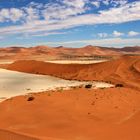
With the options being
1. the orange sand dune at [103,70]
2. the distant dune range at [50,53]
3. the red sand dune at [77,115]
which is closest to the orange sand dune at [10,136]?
the red sand dune at [77,115]

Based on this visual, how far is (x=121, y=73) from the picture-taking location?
25031 mm

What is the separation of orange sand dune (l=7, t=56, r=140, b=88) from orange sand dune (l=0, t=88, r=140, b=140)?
7.65m

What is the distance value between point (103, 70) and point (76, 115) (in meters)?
15.2

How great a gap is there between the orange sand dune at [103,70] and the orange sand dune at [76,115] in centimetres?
765

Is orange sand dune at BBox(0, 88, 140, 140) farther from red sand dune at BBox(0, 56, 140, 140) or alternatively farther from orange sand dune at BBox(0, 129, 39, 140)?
orange sand dune at BBox(0, 129, 39, 140)

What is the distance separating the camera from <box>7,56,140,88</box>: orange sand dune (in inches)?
933

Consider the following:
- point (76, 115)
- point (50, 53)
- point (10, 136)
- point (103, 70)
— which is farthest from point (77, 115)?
point (50, 53)

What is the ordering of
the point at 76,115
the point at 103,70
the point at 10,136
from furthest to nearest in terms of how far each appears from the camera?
the point at 103,70 → the point at 76,115 → the point at 10,136

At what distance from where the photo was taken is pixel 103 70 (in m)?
26.3

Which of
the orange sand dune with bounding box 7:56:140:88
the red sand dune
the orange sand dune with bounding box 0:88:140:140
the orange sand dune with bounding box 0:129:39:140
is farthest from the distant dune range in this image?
the orange sand dune with bounding box 0:129:39:140

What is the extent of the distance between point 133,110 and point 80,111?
2.23 metres

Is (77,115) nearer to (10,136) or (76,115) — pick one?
(76,115)

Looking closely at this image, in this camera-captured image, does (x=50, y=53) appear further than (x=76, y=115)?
Yes

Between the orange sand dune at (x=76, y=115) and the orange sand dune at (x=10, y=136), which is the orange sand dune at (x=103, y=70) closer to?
the orange sand dune at (x=76, y=115)
